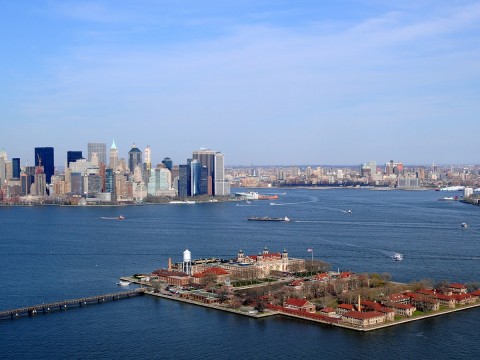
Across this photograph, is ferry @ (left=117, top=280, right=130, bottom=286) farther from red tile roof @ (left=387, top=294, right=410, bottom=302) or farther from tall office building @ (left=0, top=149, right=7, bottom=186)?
tall office building @ (left=0, top=149, right=7, bottom=186)

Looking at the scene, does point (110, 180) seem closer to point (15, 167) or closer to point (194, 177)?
point (194, 177)

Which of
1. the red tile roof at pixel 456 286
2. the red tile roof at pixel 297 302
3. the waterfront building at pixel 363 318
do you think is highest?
the red tile roof at pixel 456 286

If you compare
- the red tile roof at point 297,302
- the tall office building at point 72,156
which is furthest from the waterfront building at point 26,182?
the red tile roof at point 297,302

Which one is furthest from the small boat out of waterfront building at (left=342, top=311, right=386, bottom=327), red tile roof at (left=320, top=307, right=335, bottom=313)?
waterfront building at (left=342, top=311, right=386, bottom=327)

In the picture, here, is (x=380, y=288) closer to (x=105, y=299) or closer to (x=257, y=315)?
(x=257, y=315)

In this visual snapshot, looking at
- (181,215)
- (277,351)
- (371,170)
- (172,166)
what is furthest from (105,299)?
(371,170)

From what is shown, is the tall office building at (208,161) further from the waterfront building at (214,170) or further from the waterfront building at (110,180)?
the waterfront building at (110,180)
